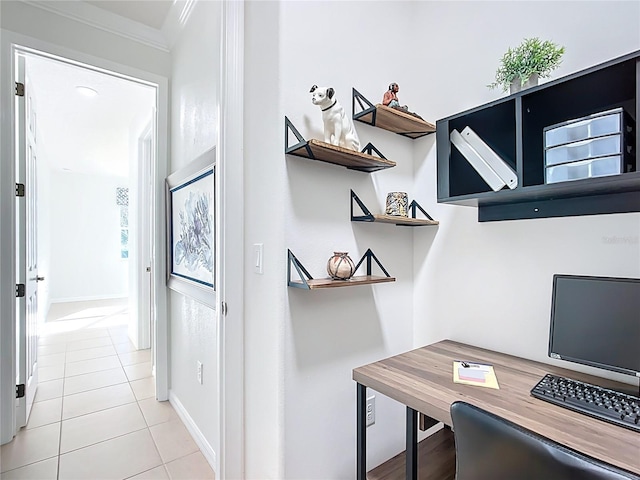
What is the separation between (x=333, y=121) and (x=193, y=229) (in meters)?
→ 1.24

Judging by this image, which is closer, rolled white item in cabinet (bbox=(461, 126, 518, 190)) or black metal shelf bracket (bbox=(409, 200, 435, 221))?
rolled white item in cabinet (bbox=(461, 126, 518, 190))

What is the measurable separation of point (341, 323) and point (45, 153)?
6.01m

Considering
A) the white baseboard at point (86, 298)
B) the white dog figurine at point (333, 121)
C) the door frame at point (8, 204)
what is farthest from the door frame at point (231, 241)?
the white baseboard at point (86, 298)

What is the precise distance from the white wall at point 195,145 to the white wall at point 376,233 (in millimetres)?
430

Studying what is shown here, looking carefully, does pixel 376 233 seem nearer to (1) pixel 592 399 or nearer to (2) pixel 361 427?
(2) pixel 361 427

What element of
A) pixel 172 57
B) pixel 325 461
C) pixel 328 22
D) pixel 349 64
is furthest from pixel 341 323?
pixel 172 57

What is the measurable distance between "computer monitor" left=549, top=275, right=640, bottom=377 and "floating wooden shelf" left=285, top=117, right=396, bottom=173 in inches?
31.4

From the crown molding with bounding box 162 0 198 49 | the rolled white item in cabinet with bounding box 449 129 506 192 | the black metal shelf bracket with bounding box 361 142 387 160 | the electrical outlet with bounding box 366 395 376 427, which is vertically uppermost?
the crown molding with bounding box 162 0 198 49

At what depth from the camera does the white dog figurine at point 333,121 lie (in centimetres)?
120

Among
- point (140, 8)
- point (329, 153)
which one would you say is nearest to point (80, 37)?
point (140, 8)

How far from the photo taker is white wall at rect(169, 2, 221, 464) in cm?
178

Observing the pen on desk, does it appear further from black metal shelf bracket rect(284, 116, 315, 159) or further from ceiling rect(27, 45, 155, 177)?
ceiling rect(27, 45, 155, 177)

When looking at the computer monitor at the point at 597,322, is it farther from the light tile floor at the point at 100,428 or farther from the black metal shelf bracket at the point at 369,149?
the light tile floor at the point at 100,428

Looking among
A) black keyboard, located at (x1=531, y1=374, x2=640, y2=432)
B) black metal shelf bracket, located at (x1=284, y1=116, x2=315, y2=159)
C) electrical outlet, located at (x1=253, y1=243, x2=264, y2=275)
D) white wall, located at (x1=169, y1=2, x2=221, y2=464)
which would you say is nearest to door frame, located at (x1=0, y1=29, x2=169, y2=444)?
white wall, located at (x1=169, y1=2, x2=221, y2=464)
